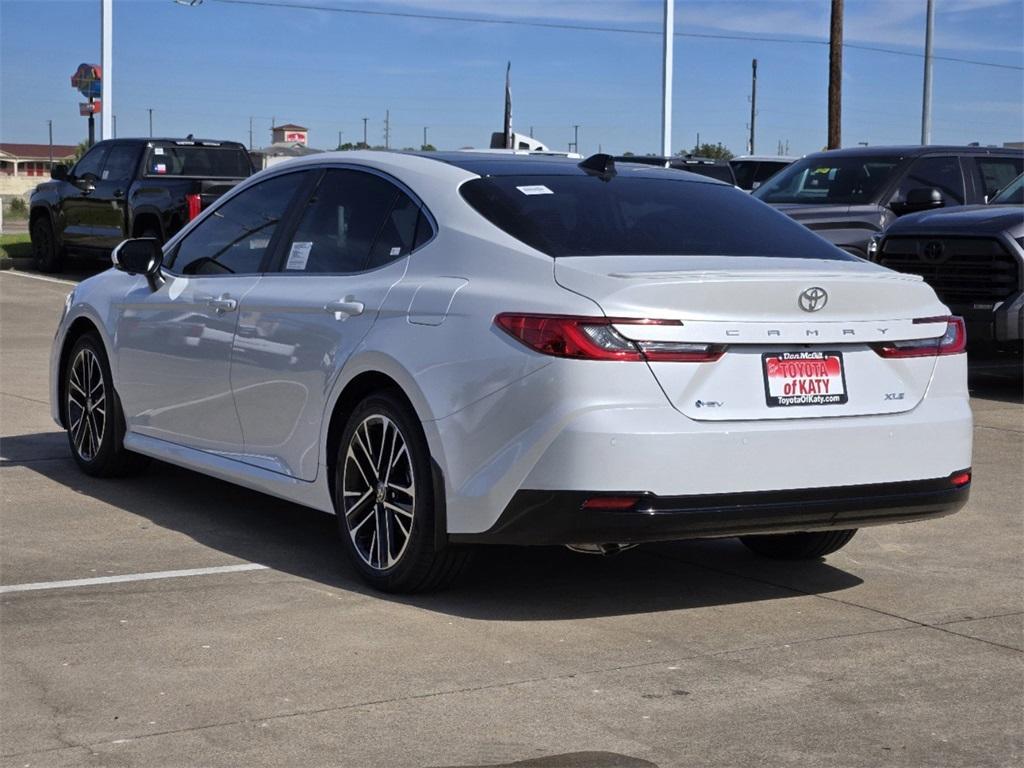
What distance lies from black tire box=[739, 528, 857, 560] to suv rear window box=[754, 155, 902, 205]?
9034mm

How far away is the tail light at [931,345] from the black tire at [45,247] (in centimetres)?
1955

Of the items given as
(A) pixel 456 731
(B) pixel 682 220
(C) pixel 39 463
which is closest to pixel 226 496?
(C) pixel 39 463

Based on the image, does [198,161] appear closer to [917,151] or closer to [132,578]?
[917,151]

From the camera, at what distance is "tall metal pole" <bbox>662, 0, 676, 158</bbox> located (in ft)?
106

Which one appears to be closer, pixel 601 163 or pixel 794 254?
pixel 794 254

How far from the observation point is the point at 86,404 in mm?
8445

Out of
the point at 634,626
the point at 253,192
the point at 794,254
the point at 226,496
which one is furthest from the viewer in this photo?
the point at 226,496

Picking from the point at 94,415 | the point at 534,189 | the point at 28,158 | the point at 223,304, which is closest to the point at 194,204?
the point at 94,415

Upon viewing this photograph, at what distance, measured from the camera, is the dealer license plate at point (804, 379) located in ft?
18.0

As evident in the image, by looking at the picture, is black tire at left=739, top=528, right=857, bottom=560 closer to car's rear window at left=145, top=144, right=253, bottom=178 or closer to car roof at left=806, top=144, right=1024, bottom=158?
car roof at left=806, top=144, right=1024, bottom=158

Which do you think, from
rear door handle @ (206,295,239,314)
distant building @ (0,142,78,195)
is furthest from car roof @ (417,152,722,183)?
distant building @ (0,142,78,195)

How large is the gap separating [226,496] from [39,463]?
53.0 inches

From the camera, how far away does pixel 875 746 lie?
443cm

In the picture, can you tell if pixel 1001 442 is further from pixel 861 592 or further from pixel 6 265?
pixel 6 265
